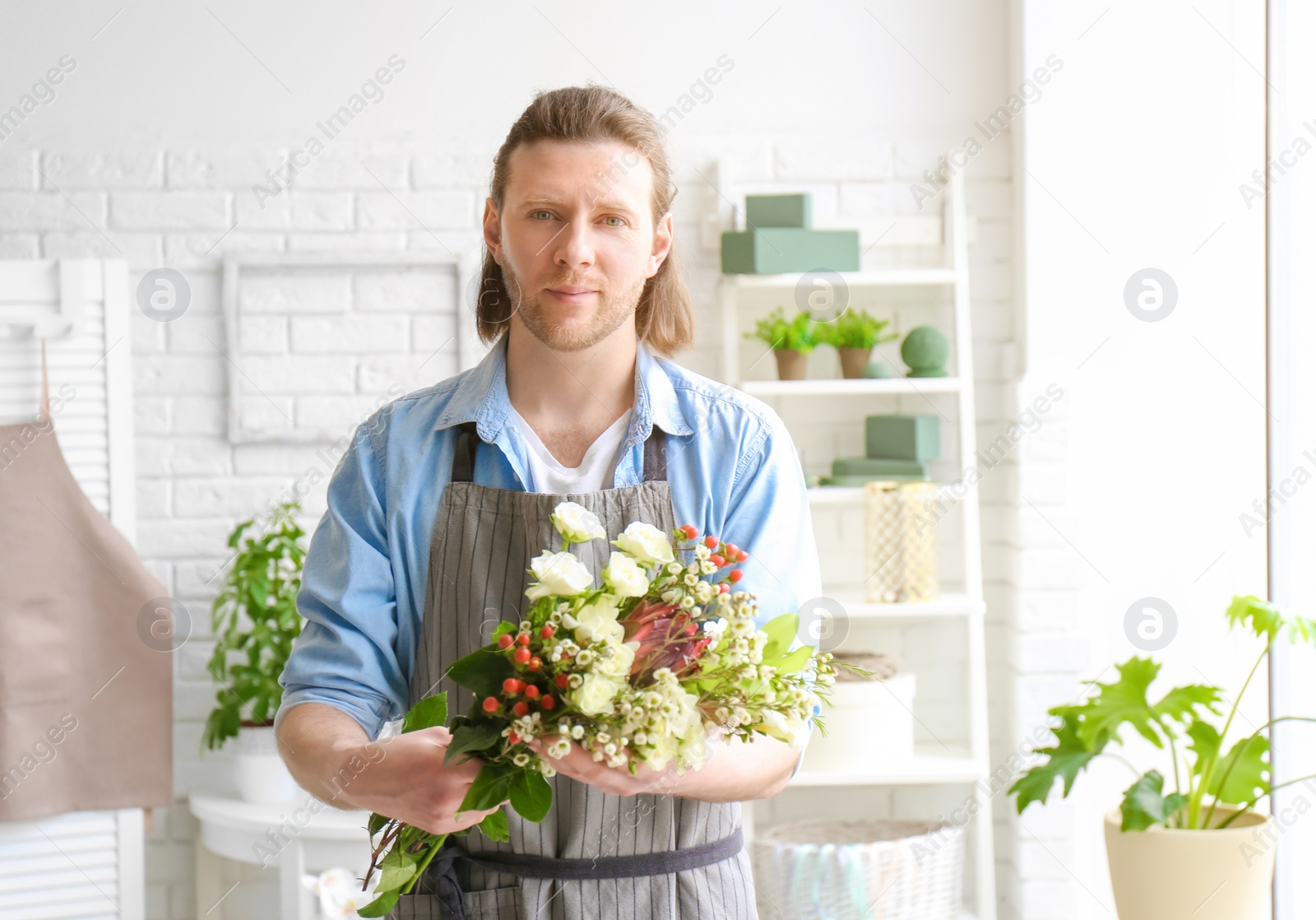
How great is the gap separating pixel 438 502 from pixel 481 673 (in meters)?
0.41

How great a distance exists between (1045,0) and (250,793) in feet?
8.89

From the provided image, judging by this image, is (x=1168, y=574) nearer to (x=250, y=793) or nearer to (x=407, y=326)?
(x=407, y=326)

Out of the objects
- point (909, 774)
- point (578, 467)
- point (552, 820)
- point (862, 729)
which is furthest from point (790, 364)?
point (552, 820)

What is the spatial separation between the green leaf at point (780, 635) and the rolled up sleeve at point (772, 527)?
0.68ft

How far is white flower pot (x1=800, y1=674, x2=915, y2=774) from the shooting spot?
279 cm

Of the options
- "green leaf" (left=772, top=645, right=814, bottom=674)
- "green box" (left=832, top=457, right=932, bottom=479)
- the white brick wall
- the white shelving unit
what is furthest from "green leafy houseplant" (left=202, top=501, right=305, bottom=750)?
"green leaf" (left=772, top=645, right=814, bottom=674)

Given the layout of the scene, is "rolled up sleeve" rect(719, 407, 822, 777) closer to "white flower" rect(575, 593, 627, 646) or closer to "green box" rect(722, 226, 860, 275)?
"white flower" rect(575, 593, 627, 646)

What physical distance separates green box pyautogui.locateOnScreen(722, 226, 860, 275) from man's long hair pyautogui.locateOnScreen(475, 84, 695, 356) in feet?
3.85

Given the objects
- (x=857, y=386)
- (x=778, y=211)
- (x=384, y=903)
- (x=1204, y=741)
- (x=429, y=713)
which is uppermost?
(x=778, y=211)

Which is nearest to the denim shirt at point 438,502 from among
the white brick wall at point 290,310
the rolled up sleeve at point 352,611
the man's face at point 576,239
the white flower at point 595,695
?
the rolled up sleeve at point 352,611

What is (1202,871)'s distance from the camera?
7.60 ft

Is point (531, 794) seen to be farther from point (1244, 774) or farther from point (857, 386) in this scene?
point (857, 386)

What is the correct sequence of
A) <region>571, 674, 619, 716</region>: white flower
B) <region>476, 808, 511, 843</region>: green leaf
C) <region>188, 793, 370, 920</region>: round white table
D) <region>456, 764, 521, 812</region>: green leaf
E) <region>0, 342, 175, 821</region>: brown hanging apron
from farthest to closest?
1. <region>0, 342, 175, 821</region>: brown hanging apron
2. <region>188, 793, 370, 920</region>: round white table
3. <region>476, 808, 511, 843</region>: green leaf
4. <region>456, 764, 521, 812</region>: green leaf
5. <region>571, 674, 619, 716</region>: white flower

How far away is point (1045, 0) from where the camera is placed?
293 cm
